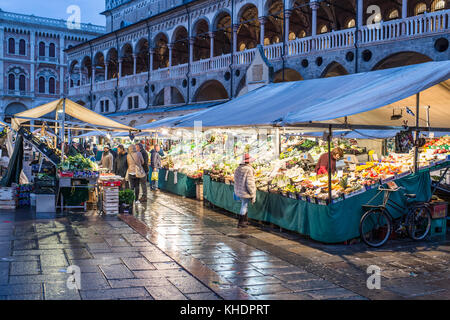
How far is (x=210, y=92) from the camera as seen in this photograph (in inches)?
1073

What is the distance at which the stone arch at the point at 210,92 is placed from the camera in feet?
83.2

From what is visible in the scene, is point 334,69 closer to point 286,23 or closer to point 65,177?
point 286,23

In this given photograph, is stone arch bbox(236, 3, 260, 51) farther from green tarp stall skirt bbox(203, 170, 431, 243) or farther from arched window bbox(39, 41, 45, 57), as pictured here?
arched window bbox(39, 41, 45, 57)

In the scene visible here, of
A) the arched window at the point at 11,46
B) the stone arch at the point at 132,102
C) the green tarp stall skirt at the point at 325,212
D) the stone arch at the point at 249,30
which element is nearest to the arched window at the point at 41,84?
the arched window at the point at 11,46

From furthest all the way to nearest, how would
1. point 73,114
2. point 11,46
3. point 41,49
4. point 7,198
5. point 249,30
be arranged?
point 41,49 < point 11,46 < point 249,30 < point 73,114 < point 7,198

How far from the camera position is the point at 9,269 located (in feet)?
17.4

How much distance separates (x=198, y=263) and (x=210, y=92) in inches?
868

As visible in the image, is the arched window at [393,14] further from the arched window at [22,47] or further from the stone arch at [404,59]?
the arched window at [22,47]

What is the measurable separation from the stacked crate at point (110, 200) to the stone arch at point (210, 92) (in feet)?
52.1

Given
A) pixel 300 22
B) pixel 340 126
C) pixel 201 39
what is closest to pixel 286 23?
pixel 300 22

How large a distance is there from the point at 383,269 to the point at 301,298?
1.70 metres
